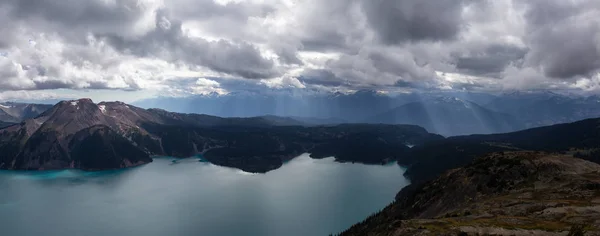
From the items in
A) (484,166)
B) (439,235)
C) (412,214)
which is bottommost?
(412,214)

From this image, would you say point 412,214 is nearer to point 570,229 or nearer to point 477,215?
point 477,215

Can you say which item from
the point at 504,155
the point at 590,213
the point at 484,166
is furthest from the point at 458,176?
the point at 590,213

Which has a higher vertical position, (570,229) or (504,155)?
(504,155)

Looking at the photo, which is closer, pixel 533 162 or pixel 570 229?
pixel 570 229

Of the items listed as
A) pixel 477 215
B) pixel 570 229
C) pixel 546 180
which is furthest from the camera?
pixel 546 180

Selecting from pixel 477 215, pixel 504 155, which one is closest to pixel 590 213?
pixel 477 215

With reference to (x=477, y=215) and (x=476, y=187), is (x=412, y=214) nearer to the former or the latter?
(x=476, y=187)

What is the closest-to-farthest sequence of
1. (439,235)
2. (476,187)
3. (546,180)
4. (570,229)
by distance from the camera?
1. (570,229)
2. (439,235)
3. (546,180)
4. (476,187)
